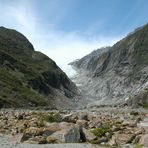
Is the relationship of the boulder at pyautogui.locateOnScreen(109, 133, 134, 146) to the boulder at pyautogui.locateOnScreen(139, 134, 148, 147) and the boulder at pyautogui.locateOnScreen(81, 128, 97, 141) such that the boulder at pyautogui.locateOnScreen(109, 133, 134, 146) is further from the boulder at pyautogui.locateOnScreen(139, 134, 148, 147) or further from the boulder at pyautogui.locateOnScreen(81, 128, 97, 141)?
the boulder at pyautogui.locateOnScreen(81, 128, 97, 141)

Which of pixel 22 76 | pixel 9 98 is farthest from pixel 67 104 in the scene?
pixel 9 98

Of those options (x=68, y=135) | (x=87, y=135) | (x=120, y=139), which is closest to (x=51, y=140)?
(x=68, y=135)

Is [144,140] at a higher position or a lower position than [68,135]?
lower

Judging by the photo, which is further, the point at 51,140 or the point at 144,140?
the point at 51,140

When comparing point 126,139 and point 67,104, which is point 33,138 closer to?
point 126,139

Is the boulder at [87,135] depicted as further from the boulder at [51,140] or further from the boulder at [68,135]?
the boulder at [51,140]

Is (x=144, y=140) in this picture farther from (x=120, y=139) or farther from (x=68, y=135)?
(x=68, y=135)

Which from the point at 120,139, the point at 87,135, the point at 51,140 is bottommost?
the point at 120,139

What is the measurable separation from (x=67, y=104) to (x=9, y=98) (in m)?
50.7

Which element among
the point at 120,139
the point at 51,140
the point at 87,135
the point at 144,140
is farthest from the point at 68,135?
the point at 144,140

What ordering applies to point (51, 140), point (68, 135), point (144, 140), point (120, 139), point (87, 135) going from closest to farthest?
point (144, 140) → point (120, 139) → point (51, 140) → point (68, 135) → point (87, 135)

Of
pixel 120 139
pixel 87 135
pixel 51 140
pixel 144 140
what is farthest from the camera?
pixel 87 135

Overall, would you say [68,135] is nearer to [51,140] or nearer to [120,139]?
[51,140]

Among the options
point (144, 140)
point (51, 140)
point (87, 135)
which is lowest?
point (144, 140)
